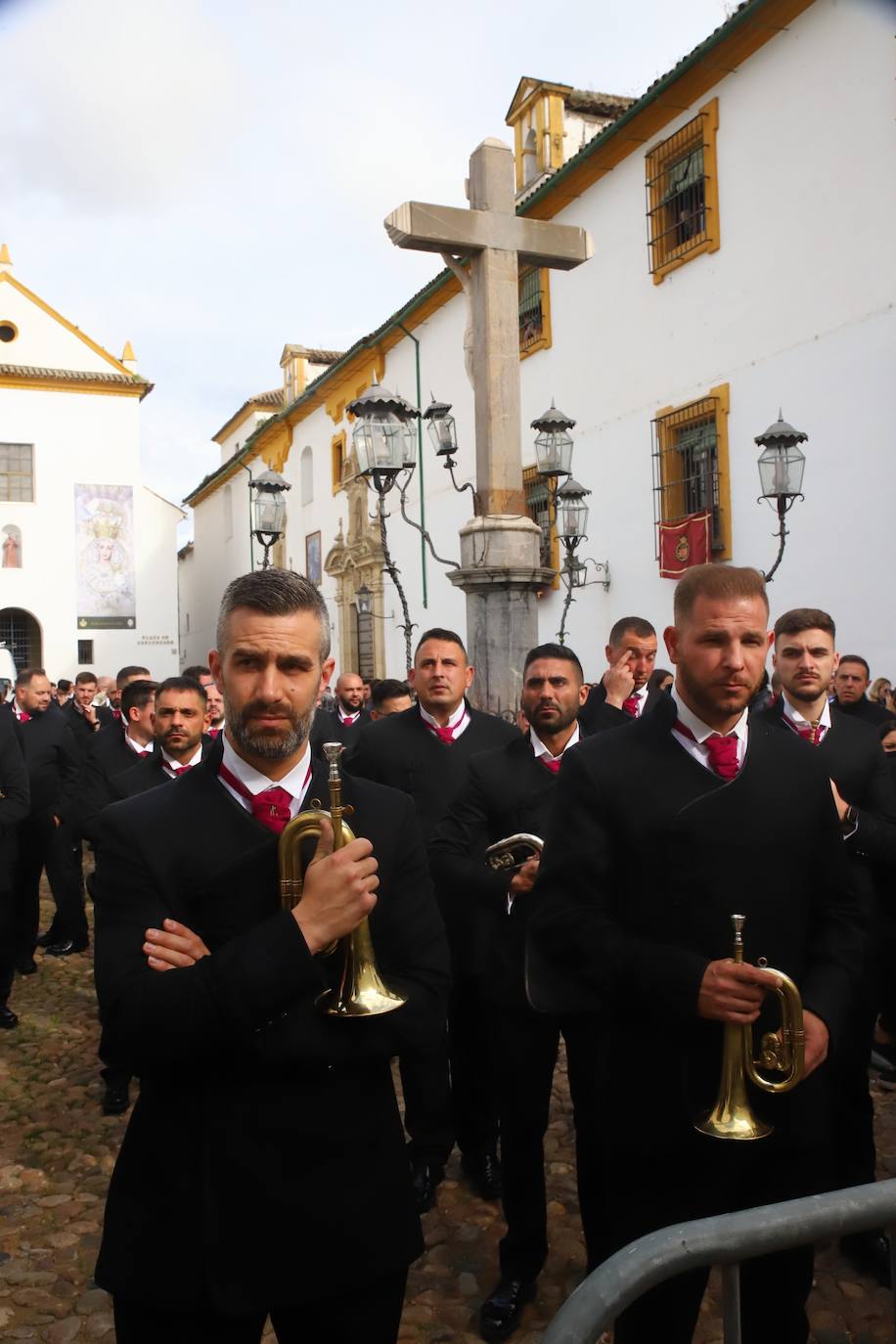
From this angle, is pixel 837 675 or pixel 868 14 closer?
pixel 837 675

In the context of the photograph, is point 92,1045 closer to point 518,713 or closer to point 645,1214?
point 518,713

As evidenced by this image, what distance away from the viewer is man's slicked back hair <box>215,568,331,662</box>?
2133mm

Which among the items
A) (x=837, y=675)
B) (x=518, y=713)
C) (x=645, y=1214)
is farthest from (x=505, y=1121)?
(x=837, y=675)

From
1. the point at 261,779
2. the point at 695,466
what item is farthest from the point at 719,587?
the point at 695,466

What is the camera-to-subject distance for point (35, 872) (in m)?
7.99

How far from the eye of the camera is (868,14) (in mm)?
11953

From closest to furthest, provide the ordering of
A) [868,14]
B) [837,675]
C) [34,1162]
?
[34,1162]
[837,675]
[868,14]

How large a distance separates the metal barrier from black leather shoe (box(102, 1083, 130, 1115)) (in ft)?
14.4

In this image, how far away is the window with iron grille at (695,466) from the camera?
46.1 feet

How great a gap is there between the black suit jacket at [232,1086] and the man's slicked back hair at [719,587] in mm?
1138

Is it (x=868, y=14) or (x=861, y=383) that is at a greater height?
(x=868, y=14)

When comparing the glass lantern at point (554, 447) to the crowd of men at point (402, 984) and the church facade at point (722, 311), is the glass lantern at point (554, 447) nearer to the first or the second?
the church facade at point (722, 311)

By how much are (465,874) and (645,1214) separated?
1.60 meters

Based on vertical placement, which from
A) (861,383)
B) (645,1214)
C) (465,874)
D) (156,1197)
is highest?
(861,383)
